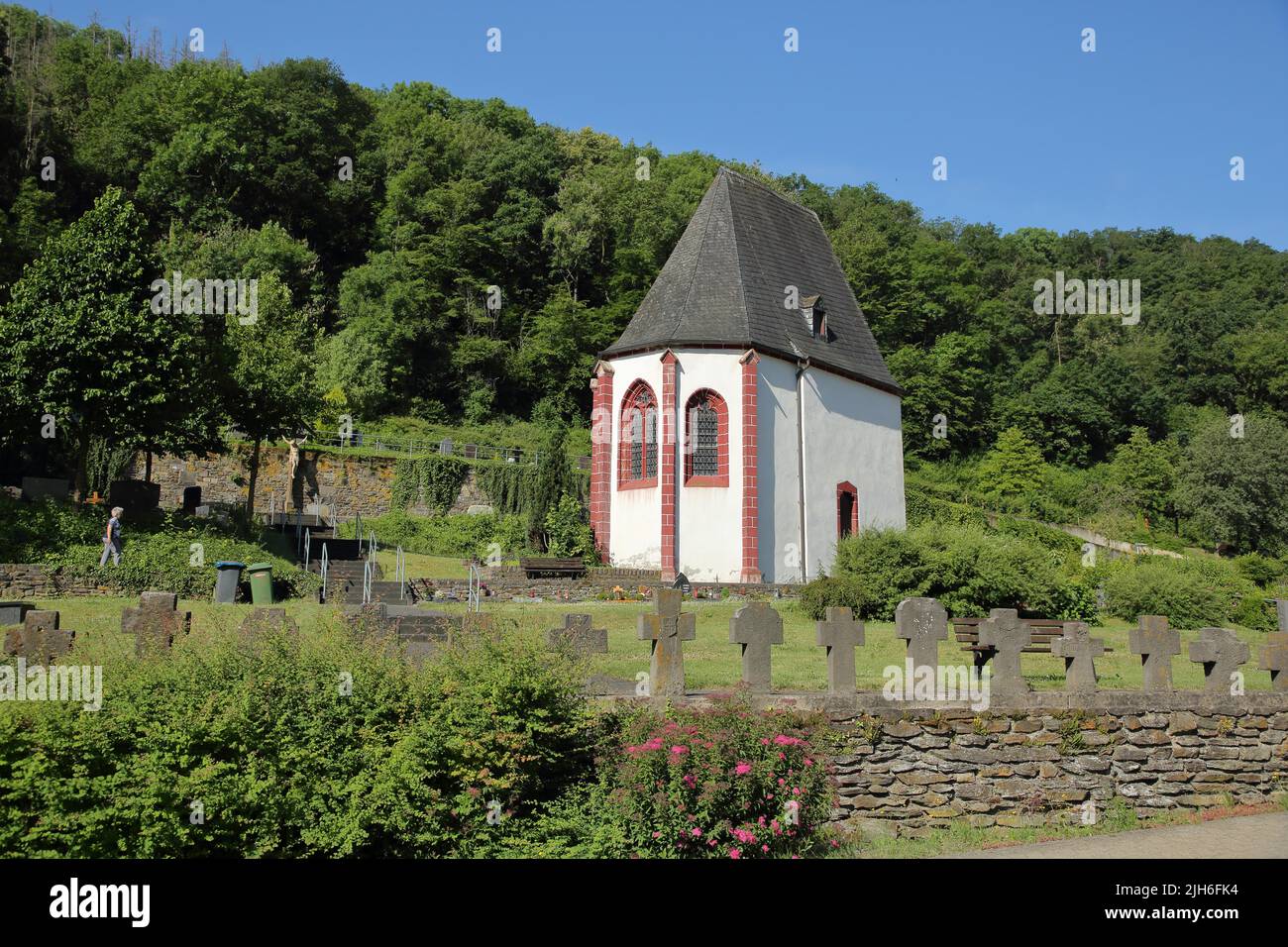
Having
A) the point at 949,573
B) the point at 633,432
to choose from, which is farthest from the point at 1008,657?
the point at 633,432

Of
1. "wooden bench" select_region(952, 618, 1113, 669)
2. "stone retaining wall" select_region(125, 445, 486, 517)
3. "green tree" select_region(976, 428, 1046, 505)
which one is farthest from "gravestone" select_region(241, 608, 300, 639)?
"green tree" select_region(976, 428, 1046, 505)

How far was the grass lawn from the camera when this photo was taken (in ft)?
43.6

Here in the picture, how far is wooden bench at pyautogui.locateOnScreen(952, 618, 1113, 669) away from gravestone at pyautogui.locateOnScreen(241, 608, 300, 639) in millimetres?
7860

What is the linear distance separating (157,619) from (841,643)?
7295mm

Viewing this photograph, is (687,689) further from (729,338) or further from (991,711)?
(729,338)

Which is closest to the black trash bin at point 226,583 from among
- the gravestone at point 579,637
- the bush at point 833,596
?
the gravestone at point 579,637

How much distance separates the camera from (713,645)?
56.6 feet

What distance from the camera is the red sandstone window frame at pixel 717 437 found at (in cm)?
2794

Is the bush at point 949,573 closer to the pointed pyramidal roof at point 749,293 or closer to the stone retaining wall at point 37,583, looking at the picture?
the pointed pyramidal roof at point 749,293

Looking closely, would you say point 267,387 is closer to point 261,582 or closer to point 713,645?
point 261,582

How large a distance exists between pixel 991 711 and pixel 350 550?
2023cm

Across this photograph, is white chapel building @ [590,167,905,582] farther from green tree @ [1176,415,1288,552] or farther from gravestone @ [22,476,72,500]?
green tree @ [1176,415,1288,552]

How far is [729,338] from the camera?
28156 mm

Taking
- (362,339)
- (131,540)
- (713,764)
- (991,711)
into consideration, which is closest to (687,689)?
(713,764)
